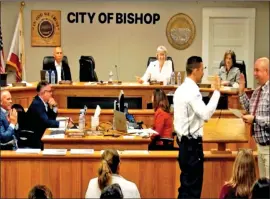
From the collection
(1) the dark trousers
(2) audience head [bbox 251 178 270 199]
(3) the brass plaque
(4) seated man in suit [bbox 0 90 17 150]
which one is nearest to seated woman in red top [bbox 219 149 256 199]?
(2) audience head [bbox 251 178 270 199]

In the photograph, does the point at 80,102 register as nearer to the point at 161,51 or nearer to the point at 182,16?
the point at 161,51

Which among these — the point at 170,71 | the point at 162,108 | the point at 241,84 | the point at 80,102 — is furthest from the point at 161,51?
the point at 241,84

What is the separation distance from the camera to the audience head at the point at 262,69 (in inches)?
191

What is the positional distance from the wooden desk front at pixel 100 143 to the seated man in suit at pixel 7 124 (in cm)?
32

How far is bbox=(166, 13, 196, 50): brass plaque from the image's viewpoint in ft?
40.1

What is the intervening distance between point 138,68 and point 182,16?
139cm

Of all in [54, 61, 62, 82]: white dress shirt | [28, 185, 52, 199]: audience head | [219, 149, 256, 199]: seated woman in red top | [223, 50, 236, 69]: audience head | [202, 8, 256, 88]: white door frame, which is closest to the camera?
[28, 185, 52, 199]: audience head

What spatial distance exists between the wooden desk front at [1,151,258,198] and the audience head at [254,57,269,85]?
2.90 ft

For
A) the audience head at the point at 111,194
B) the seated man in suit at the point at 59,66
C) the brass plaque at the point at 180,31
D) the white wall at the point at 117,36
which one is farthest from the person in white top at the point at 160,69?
the audience head at the point at 111,194

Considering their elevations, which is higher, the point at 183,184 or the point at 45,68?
the point at 45,68

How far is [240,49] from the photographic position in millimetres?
12203

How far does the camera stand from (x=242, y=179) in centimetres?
406

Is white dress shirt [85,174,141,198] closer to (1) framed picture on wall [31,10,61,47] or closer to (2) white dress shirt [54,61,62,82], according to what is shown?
(2) white dress shirt [54,61,62,82]

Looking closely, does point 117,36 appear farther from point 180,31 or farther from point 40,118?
point 40,118
